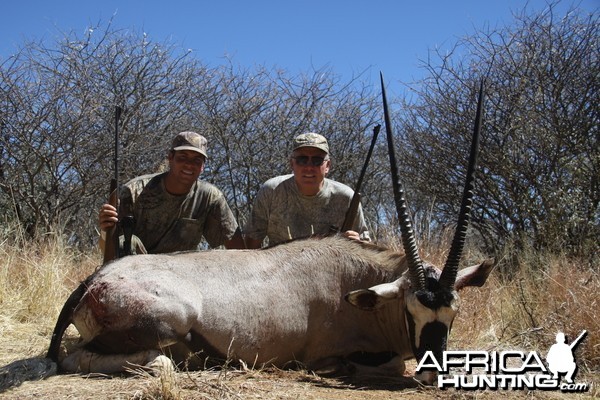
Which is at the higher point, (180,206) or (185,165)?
(185,165)

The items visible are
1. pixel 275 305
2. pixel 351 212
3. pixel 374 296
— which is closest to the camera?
pixel 374 296

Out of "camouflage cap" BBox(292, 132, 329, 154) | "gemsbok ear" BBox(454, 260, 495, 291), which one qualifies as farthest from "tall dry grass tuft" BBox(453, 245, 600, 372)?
"camouflage cap" BBox(292, 132, 329, 154)

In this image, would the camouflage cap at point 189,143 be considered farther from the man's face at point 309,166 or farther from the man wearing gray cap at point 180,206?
the man's face at point 309,166

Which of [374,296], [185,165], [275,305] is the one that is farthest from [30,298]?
[374,296]

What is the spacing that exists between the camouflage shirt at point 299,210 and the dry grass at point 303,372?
117 cm

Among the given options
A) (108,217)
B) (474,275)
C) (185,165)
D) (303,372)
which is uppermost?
(185,165)

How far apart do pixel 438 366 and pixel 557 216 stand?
4.81 metres

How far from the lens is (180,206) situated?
6.16 m

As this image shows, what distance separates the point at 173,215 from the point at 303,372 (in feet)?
8.04

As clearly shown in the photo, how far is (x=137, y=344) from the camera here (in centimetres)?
392

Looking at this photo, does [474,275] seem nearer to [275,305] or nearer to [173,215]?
[275,305]

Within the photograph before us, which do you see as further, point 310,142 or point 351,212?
point 310,142

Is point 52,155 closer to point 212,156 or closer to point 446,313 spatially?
point 212,156

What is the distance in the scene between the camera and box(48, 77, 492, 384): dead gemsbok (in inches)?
156
